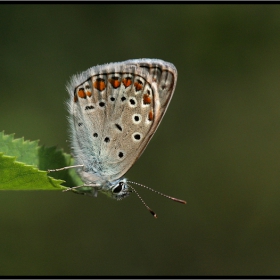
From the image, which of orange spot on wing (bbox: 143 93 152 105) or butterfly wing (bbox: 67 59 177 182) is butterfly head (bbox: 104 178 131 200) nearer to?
butterfly wing (bbox: 67 59 177 182)

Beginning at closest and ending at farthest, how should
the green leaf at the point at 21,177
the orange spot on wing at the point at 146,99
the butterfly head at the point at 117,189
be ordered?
the green leaf at the point at 21,177, the orange spot on wing at the point at 146,99, the butterfly head at the point at 117,189

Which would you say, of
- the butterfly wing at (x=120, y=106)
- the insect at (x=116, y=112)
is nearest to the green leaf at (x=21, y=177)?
the insect at (x=116, y=112)

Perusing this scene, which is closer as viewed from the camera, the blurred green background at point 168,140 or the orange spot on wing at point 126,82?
the orange spot on wing at point 126,82

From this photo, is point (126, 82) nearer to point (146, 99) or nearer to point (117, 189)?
→ point (146, 99)

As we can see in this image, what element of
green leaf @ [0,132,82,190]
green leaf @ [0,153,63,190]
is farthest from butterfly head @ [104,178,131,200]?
green leaf @ [0,153,63,190]

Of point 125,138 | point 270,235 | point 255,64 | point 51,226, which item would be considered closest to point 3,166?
point 125,138

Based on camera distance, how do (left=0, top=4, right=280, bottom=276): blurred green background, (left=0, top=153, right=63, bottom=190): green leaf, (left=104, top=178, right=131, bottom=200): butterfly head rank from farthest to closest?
(left=0, top=4, right=280, bottom=276): blurred green background < (left=104, top=178, right=131, bottom=200): butterfly head < (left=0, top=153, right=63, bottom=190): green leaf

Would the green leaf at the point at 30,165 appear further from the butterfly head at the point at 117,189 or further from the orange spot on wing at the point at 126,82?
the orange spot on wing at the point at 126,82
